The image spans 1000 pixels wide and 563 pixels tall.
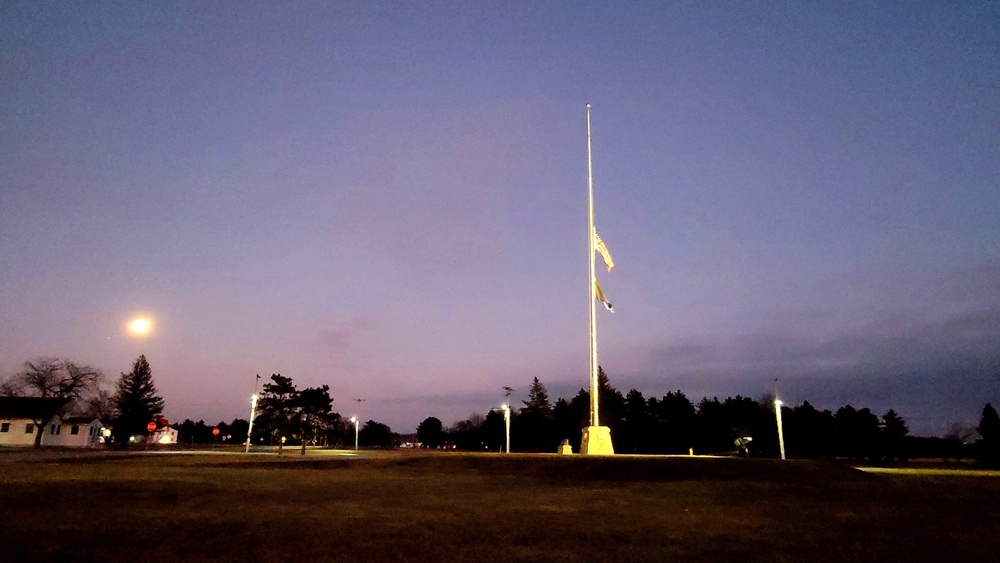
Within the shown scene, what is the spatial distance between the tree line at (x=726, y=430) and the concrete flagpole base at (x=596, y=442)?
42.6m

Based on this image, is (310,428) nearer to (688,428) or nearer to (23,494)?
(23,494)

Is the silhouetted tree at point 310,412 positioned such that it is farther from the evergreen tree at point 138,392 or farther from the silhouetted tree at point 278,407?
the evergreen tree at point 138,392

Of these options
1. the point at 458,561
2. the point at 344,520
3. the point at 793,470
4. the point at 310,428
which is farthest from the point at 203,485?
the point at 310,428

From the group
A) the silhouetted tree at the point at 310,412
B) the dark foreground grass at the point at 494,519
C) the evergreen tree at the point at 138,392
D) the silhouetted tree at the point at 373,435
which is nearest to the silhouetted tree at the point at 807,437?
the silhouetted tree at the point at 310,412

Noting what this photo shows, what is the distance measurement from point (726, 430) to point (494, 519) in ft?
237

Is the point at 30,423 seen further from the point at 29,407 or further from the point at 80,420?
the point at 80,420

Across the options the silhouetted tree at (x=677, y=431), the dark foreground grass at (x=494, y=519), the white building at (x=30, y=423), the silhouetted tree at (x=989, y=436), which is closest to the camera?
the dark foreground grass at (x=494, y=519)

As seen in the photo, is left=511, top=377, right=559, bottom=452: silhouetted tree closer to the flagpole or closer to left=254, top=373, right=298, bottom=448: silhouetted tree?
left=254, top=373, right=298, bottom=448: silhouetted tree

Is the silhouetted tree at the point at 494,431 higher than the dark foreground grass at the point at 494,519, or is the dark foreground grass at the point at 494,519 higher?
the silhouetted tree at the point at 494,431

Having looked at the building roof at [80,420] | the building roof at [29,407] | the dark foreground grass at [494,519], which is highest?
the building roof at [29,407]

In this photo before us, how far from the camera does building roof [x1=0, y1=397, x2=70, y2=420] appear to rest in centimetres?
7050

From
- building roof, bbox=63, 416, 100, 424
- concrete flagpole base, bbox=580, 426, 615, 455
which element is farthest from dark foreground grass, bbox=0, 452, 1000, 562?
building roof, bbox=63, 416, 100, 424

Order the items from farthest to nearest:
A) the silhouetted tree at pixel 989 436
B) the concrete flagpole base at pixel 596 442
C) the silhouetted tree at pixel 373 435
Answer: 1. the silhouetted tree at pixel 373 435
2. the silhouetted tree at pixel 989 436
3. the concrete flagpole base at pixel 596 442

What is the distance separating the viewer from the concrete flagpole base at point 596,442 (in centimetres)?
2723
